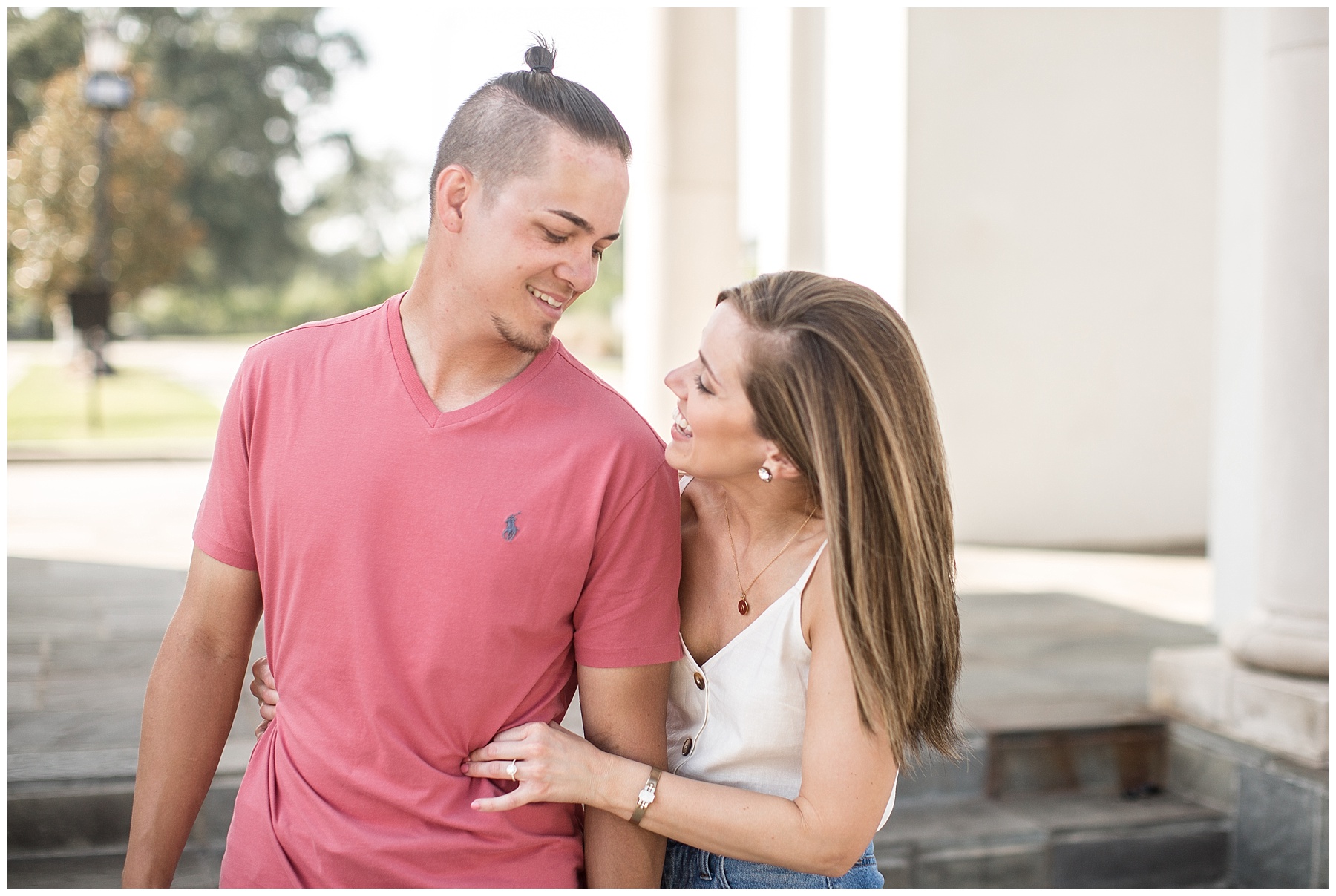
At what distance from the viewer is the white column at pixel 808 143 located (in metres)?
9.40

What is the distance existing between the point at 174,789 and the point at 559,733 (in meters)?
0.66

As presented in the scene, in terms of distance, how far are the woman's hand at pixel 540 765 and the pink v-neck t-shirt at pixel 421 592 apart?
0.03m

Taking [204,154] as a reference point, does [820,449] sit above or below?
below

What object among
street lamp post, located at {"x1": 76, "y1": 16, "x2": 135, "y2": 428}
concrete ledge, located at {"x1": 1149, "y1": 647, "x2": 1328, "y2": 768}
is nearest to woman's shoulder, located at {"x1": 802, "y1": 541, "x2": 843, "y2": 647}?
concrete ledge, located at {"x1": 1149, "y1": 647, "x2": 1328, "y2": 768}

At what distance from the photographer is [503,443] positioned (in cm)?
182

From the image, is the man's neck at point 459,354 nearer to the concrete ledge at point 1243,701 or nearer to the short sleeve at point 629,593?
the short sleeve at point 629,593

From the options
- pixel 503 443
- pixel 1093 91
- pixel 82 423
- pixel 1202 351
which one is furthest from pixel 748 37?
pixel 503 443

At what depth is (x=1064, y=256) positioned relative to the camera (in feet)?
Result: 27.6

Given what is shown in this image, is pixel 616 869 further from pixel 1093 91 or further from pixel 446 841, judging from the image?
pixel 1093 91

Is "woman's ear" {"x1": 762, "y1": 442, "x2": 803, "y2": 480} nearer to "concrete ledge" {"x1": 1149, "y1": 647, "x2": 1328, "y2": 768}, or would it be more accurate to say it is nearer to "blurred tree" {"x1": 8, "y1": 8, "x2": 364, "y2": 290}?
"concrete ledge" {"x1": 1149, "y1": 647, "x2": 1328, "y2": 768}

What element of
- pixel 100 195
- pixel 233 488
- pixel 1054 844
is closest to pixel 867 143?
pixel 1054 844

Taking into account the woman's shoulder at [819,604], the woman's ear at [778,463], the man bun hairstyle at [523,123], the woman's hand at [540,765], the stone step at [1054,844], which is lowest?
the stone step at [1054,844]

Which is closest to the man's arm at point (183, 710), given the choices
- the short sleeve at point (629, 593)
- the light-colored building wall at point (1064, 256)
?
the short sleeve at point (629, 593)

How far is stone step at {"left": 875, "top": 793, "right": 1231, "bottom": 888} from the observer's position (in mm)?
3674
